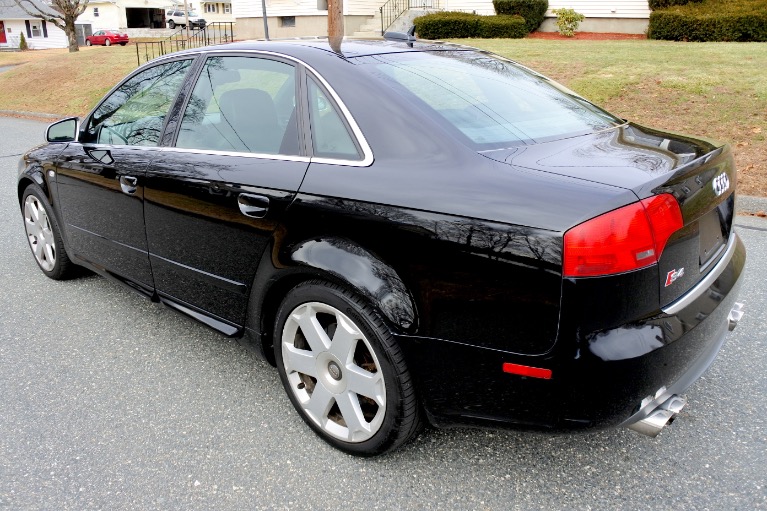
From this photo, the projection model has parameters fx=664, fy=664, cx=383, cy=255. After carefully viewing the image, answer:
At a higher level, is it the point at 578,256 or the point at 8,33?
the point at 8,33

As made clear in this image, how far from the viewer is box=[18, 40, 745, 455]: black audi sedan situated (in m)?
2.13

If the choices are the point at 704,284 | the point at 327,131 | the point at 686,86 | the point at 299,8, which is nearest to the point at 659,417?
the point at 704,284

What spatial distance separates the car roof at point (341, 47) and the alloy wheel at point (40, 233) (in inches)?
76.5

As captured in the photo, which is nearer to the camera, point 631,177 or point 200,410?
point 631,177

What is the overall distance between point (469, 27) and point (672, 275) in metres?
19.9

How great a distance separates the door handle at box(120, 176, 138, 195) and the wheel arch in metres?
1.06

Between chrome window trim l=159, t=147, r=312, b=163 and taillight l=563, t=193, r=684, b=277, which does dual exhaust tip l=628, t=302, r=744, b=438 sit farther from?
chrome window trim l=159, t=147, r=312, b=163

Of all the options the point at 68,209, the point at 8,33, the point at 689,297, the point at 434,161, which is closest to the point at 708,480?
the point at 689,297

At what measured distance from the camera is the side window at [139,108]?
11.9 feet

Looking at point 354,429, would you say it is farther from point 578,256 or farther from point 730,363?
point 730,363

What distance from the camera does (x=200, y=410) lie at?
3.17 metres

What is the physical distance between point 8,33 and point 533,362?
250 feet

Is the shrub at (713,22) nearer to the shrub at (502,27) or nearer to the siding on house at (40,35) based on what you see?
the shrub at (502,27)

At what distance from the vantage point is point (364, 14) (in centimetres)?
2708
